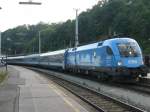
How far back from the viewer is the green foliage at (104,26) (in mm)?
85500

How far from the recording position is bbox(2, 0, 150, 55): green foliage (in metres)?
85.5

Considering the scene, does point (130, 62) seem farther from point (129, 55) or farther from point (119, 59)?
point (119, 59)

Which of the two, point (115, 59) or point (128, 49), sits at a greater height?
point (128, 49)

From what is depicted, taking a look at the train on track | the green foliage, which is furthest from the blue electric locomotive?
the green foliage

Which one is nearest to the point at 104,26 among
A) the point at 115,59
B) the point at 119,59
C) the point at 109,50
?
the point at 109,50

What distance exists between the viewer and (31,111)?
15.5 m

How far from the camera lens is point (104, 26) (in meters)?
110

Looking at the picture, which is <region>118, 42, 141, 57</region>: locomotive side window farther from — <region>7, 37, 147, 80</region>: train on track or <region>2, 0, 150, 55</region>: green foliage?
<region>2, 0, 150, 55</region>: green foliage

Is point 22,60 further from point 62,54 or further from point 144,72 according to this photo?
point 144,72

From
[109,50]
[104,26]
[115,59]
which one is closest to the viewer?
[115,59]

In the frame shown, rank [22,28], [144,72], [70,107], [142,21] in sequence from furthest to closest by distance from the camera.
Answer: [22,28] < [142,21] < [144,72] < [70,107]

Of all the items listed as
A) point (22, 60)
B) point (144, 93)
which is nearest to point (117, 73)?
point (144, 93)

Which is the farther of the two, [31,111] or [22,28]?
[22,28]

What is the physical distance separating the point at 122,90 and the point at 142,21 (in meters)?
62.6
